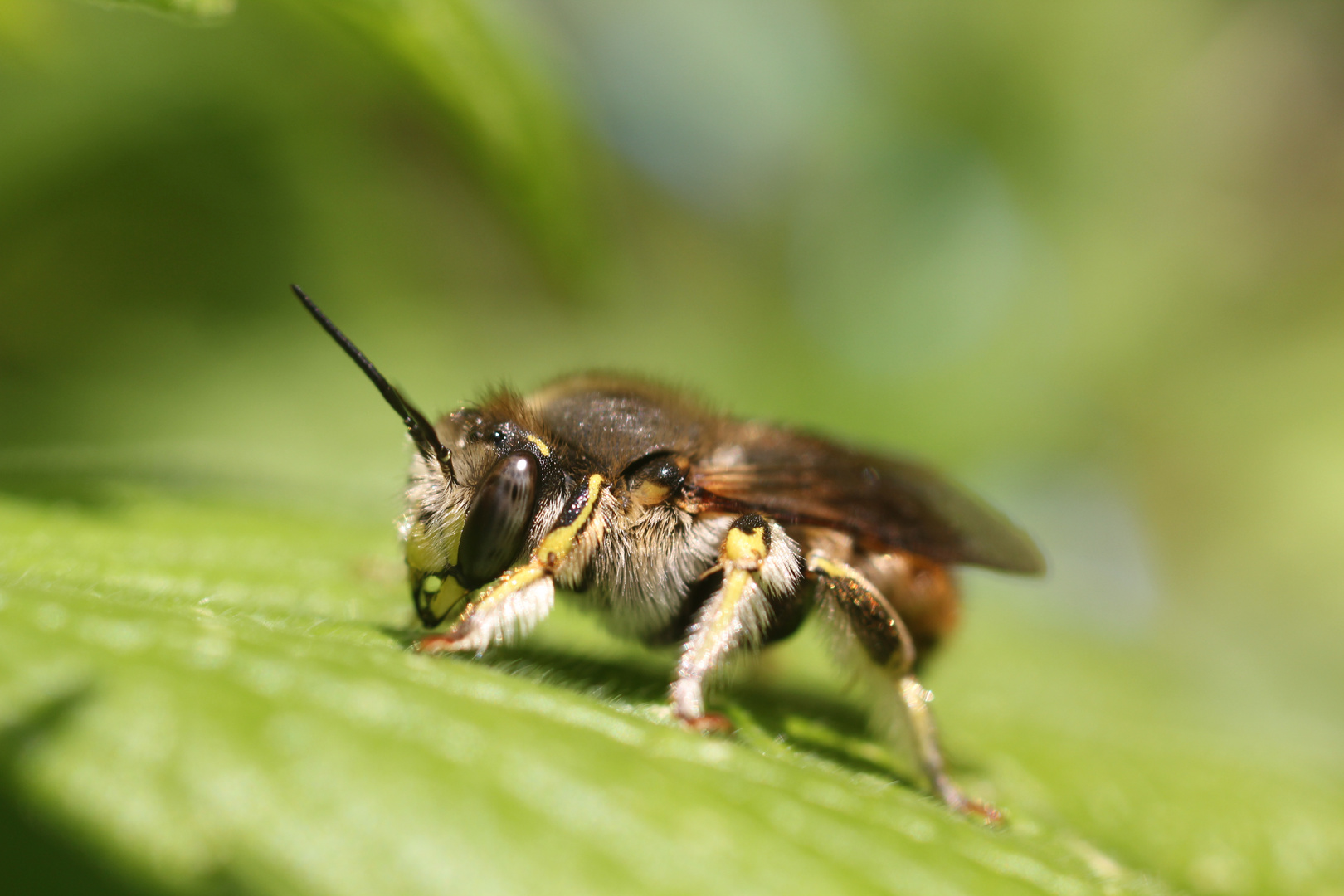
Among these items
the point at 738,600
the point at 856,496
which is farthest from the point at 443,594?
the point at 856,496

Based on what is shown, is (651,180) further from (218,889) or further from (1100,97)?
(218,889)

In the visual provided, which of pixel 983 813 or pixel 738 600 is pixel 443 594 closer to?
pixel 738 600

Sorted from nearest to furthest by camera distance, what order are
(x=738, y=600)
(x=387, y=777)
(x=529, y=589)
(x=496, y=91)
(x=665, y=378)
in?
(x=387, y=777), (x=529, y=589), (x=738, y=600), (x=496, y=91), (x=665, y=378)

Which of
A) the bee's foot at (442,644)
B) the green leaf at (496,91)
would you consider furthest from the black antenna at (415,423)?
the green leaf at (496,91)

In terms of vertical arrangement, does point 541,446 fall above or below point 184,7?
below

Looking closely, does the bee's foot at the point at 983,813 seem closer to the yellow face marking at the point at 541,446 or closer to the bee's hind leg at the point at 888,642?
the bee's hind leg at the point at 888,642

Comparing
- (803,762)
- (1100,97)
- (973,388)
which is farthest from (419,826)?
(1100,97)

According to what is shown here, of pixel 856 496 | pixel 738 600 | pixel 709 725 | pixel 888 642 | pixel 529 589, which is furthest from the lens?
pixel 856 496
